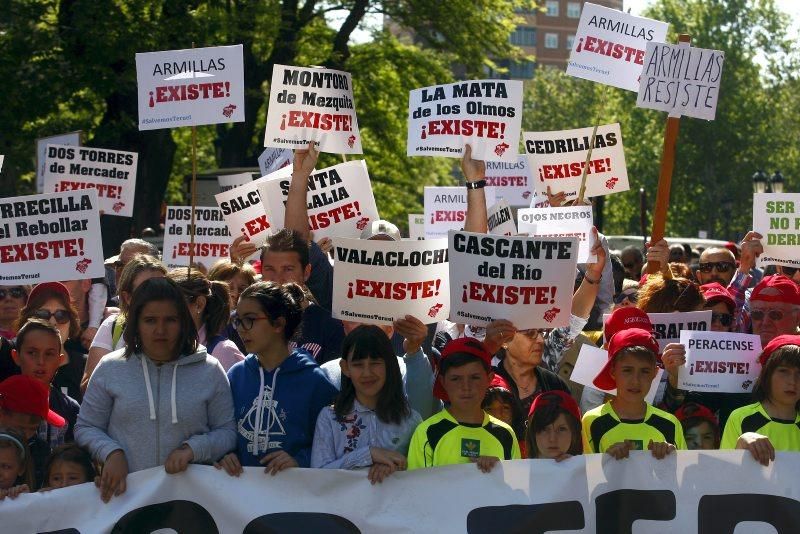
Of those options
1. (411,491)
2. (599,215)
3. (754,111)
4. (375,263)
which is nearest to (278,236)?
(375,263)

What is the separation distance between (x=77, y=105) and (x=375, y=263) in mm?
16516

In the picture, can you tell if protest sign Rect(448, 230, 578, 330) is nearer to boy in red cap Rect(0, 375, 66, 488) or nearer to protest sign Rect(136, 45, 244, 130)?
boy in red cap Rect(0, 375, 66, 488)

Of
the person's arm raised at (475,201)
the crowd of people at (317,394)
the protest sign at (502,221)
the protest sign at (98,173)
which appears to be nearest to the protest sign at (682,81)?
the protest sign at (502,221)

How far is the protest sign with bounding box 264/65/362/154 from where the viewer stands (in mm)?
8594

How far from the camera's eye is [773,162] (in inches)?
2435

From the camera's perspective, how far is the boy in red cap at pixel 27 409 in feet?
19.4

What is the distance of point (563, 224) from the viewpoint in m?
8.94

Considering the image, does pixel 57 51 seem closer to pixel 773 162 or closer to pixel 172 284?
pixel 172 284

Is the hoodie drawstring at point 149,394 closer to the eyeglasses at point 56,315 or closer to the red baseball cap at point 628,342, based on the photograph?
the red baseball cap at point 628,342

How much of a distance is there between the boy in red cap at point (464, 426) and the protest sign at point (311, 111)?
117 inches

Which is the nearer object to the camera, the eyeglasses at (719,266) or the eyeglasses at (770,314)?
the eyeglasses at (770,314)

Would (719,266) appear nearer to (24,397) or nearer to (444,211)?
(444,211)

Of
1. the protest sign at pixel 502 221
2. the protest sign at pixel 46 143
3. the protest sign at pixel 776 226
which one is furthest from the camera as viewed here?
the protest sign at pixel 46 143

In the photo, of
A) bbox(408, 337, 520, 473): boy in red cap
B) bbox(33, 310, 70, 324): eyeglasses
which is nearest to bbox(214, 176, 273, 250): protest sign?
bbox(33, 310, 70, 324): eyeglasses
